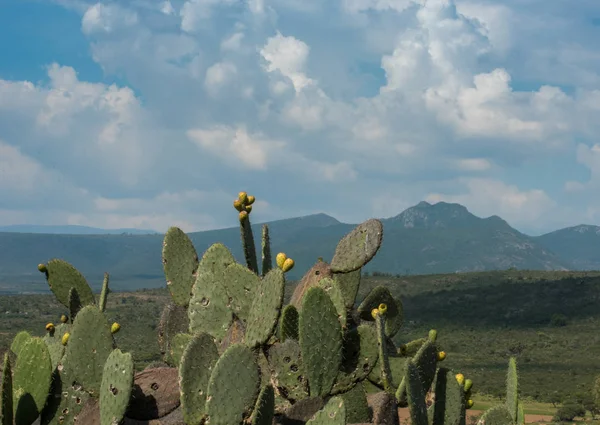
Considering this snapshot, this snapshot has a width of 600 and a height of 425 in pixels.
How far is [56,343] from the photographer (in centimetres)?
549

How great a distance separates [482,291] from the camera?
89.1 m

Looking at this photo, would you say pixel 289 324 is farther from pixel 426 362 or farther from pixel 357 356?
pixel 426 362

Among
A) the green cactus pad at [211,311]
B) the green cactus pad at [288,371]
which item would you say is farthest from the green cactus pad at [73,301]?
the green cactus pad at [288,371]

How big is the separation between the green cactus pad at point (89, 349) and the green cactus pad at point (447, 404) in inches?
77.0

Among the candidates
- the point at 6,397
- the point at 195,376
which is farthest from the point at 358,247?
the point at 6,397

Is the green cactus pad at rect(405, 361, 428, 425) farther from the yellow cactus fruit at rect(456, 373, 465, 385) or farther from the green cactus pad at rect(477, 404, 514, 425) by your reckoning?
the yellow cactus fruit at rect(456, 373, 465, 385)

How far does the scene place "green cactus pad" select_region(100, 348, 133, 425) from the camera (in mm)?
4172

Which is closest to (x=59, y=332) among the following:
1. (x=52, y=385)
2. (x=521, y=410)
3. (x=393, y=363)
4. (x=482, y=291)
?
(x=52, y=385)

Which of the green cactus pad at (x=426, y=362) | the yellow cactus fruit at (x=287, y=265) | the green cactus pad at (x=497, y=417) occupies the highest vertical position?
the yellow cactus fruit at (x=287, y=265)

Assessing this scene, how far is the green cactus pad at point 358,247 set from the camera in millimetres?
4875

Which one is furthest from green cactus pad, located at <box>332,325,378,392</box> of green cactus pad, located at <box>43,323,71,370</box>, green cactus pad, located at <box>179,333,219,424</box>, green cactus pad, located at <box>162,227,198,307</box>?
green cactus pad, located at <box>43,323,71,370</box>

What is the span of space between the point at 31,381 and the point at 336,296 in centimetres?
185

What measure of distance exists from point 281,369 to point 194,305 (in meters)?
0.84

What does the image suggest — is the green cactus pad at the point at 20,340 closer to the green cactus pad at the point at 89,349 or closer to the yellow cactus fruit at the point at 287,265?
the green cactus pad at the point at 89,349
